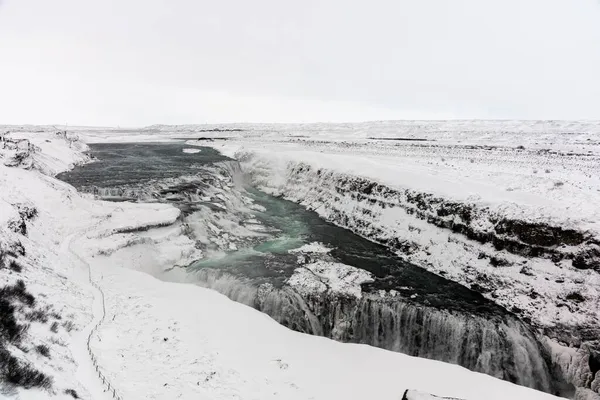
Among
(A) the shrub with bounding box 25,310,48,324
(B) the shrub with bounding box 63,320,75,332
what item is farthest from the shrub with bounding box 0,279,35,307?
(B) the shrub with bounding box 63,320,75,332

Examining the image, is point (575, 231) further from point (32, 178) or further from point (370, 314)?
point (32, 178)

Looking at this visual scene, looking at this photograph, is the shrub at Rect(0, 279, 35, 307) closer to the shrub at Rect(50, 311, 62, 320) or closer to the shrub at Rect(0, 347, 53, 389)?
the shrub at Rect(50, 311, 62, 320)

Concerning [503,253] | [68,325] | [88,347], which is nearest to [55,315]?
[68,325]

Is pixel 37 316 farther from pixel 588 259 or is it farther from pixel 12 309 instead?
pixel 588 259

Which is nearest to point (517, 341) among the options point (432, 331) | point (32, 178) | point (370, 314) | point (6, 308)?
point (432, 331)

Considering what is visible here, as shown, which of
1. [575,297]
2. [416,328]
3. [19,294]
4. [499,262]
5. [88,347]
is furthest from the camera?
[499,262]

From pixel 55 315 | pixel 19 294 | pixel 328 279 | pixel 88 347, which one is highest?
pixel 19 294
